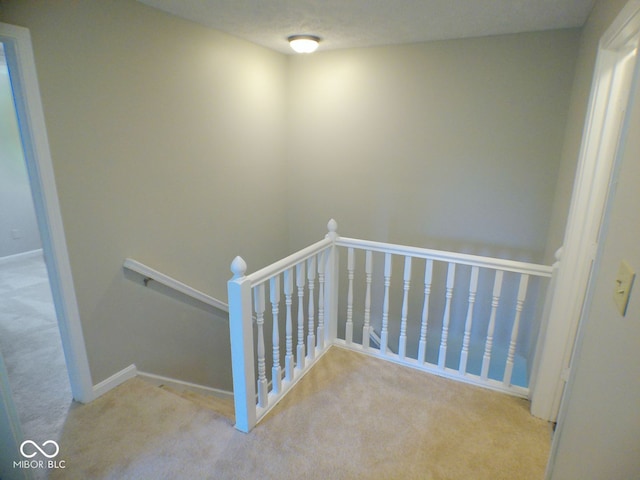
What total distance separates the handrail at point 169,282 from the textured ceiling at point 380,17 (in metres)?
1.63

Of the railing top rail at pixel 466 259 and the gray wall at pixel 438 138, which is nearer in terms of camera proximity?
the railing top rail at pixel 466 259

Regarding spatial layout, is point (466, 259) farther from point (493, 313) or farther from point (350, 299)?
point (350, 299)

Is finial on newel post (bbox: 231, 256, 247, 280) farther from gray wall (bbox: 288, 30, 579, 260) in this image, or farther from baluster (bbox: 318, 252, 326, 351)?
gray wall (bbox: 288, 30, 579, 260)

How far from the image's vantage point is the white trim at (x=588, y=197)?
1549mm

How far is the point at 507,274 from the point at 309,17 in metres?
2.56

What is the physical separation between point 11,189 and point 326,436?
5311mm

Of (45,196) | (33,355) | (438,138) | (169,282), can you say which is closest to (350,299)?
(169,282)

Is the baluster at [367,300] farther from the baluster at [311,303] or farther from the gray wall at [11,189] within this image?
the gray wall at [11,189]

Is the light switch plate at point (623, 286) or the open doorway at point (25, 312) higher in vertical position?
the light switch plate at point (623, 286)

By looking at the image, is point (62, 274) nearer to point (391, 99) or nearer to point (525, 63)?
point (391, 99)

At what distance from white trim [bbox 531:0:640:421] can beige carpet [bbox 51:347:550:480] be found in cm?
40

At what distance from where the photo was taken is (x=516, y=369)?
3.16 meters

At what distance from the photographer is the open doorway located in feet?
6.84

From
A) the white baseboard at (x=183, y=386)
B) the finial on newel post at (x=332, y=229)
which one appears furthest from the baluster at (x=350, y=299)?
the white baseboard at (x=183, y=386)
